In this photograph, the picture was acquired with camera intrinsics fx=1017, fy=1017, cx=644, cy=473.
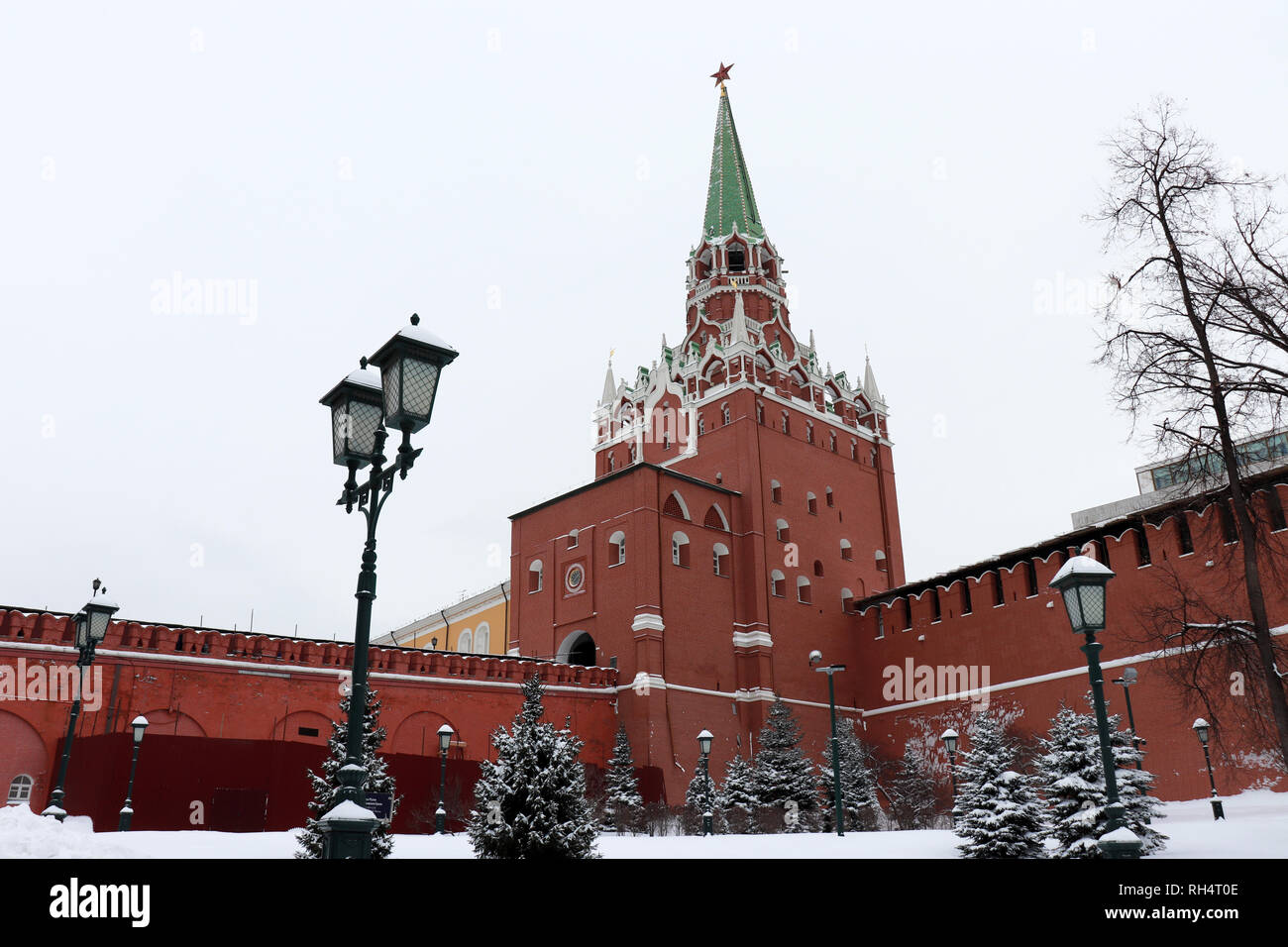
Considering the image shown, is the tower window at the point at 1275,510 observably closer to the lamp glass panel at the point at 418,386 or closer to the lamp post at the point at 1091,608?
the lamp post at the point at 1091,608

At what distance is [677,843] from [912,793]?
13.5 meters

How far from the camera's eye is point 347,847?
631 cm

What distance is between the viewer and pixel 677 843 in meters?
18.7

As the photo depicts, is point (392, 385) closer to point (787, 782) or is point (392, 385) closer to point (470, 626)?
point (787, 782)

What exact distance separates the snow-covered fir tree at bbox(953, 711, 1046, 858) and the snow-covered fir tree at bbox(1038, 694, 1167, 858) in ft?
1.17

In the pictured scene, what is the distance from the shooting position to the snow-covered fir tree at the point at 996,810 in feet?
48.4

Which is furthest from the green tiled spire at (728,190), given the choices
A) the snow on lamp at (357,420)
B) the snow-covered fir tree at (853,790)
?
the snow on lamp at (357,420)

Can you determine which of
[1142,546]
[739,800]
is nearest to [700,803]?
[739,800]

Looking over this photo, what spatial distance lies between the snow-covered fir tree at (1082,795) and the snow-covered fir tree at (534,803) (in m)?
6.99

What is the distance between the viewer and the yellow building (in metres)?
49.3

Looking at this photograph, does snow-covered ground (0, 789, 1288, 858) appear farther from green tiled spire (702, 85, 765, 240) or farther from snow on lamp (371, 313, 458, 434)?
green tiled spire (702, 85, 765, 240)

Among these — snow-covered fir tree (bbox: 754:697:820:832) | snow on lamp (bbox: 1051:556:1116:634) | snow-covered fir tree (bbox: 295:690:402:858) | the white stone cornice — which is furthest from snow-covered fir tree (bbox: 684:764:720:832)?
snow on lamp (bbox: 1051:556:1116:634)
